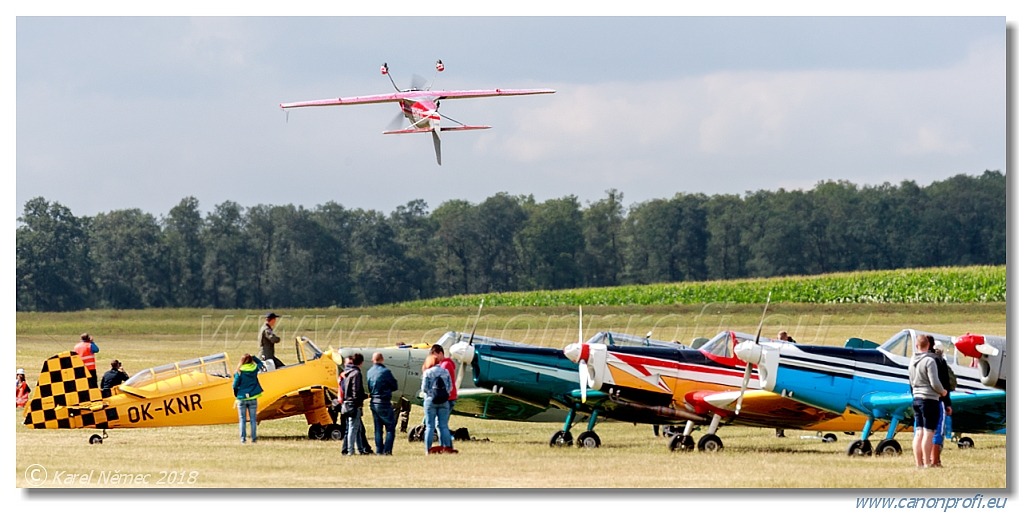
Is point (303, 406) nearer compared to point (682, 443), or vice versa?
point (682, 443)

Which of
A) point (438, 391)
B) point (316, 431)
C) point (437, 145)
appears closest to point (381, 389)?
point (438, 391)

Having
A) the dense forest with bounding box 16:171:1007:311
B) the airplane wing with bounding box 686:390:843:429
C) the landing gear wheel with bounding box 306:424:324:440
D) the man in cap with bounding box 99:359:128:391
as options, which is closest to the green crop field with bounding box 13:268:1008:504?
the landing gear wheel with bounding box 306:424:324:440

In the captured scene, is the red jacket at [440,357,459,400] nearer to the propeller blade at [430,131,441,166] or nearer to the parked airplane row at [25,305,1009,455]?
the parked airplane row at [25,305,1009,455]

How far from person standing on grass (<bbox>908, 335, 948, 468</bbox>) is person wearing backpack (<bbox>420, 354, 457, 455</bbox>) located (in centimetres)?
493

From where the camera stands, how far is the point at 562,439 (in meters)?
17.4

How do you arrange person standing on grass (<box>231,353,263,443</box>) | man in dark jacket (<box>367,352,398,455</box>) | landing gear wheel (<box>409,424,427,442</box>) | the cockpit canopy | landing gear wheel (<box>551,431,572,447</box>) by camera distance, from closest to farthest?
man in dark jacket (<box>367,352,398,455</box>) → landing gear wheel (<box>551,431,572,447</box>) → person standing on grass (<box>231,353,263,443</box>) → the cockpit canopy → landing gear wheel (<box>409,424,427,442</box>)

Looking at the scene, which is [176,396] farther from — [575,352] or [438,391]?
[575,352]

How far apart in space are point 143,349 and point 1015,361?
31293 mm

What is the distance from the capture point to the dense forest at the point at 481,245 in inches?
2082

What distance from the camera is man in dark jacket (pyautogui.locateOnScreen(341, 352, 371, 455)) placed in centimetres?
1570

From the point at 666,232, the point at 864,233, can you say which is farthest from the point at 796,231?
the point at 666,232

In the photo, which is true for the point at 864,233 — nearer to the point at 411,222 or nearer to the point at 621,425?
the point at 411,222

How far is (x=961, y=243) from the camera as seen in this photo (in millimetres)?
54562

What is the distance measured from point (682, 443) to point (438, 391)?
336 centimetres
